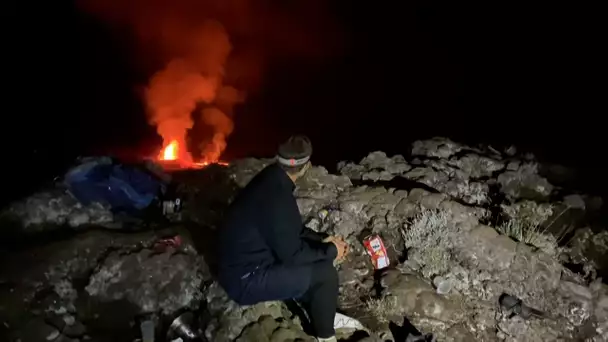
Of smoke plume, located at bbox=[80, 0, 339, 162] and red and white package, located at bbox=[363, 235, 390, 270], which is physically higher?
smoke plume, located at bbox=[80, 0, 339, 162]

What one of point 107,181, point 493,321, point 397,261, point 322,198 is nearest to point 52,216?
point 107,181

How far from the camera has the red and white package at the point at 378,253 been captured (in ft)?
21.1

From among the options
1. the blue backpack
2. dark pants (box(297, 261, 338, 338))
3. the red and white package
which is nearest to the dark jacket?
dark pants (box(297, 261, 338, 338))

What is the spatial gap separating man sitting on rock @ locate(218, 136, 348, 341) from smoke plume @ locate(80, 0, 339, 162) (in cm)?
1013

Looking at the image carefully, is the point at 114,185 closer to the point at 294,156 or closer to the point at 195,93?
the point at 294,156

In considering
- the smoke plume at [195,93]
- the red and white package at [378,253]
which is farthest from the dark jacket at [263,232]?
the smoke plume at [195,93]

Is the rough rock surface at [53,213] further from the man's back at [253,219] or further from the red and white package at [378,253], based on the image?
the red and white package at [378,253]

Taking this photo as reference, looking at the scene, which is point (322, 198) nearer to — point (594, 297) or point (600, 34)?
point (594, 297)

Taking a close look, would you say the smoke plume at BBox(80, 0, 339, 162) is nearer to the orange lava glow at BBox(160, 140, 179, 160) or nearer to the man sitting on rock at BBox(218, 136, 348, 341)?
the orange lava glow at BBox(160, 140, 179, 160)

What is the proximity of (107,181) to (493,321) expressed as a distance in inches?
217

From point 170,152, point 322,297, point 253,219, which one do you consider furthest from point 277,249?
point 170,152

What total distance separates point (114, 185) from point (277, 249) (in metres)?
4.02

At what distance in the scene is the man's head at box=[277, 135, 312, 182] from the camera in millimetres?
4621

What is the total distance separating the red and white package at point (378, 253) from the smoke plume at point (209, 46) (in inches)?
352
